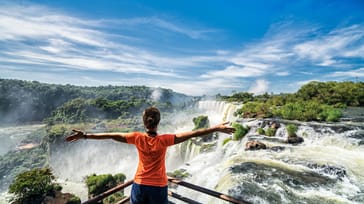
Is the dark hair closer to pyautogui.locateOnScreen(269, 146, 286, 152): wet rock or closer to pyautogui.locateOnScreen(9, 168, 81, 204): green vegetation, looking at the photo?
pyautogui.locateOnScreen(269, 146, 286, 152): wet rock

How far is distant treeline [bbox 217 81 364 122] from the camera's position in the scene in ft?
45.7

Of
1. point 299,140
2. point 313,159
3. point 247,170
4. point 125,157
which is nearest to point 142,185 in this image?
point 247,170

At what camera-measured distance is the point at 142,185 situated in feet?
5.78

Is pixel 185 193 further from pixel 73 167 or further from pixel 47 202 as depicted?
pixel 73 167

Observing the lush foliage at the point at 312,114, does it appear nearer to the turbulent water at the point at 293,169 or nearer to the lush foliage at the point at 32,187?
the turbulent water at the point at 293,169

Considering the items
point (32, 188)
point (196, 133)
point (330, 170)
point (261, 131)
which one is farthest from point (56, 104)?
point (196, 133)

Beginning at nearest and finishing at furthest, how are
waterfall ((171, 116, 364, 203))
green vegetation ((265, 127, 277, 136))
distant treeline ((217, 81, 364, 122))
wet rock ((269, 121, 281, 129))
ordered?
waterfall ((171, 116, 364, 203)), green vegetation ((265, 127, 277, 136)), wet rock ((269, 121, 281, 129)), distant treeline ((217, 81, 364, 122))

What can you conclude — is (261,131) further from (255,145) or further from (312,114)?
(312,114)

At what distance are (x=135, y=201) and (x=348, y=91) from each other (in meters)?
24.4

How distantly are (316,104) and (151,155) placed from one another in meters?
18.4

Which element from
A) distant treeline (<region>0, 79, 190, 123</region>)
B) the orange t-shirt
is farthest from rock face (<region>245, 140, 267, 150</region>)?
distant treeline (<region>0, 79, 190, 123</region>)

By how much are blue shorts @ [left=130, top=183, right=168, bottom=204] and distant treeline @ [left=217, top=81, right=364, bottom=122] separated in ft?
47.8

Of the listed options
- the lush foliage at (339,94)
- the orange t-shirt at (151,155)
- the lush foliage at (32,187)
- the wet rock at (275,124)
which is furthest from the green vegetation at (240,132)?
the lush foliage at (32,187)

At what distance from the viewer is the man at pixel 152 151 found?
5.54ft
